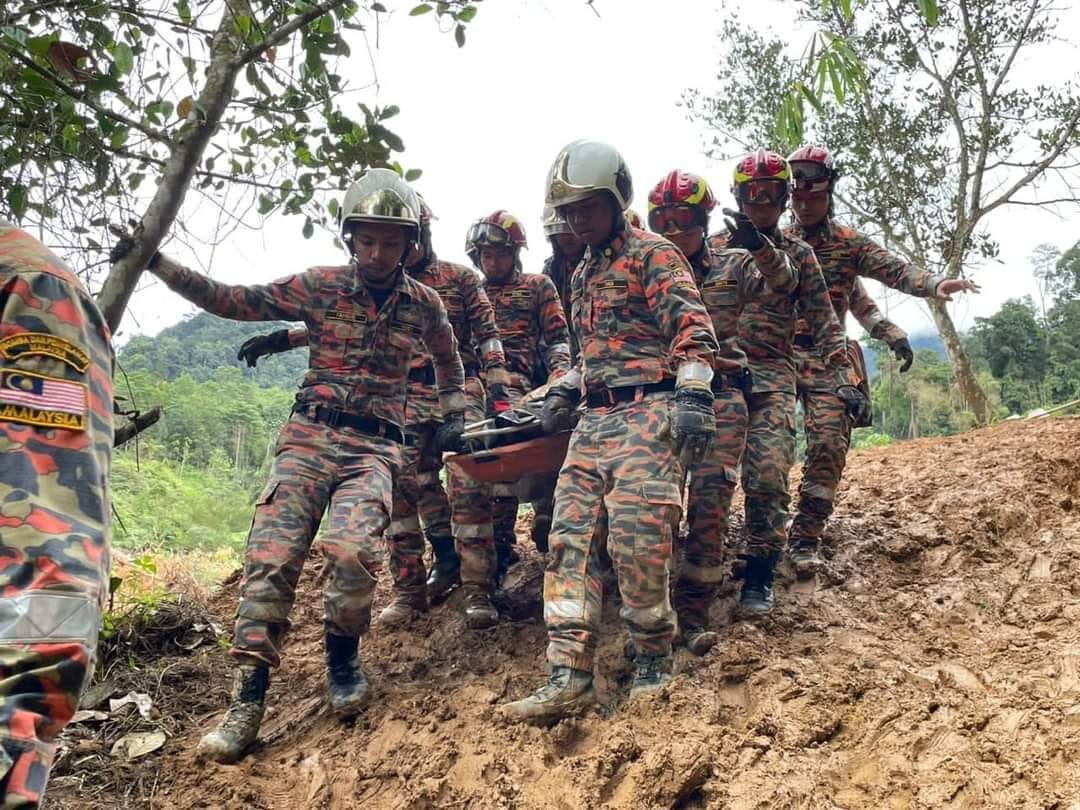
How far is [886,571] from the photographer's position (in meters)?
4.94

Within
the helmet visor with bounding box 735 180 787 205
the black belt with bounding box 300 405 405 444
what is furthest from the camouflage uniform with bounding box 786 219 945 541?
the black belt with bounding box 300 405 405 444

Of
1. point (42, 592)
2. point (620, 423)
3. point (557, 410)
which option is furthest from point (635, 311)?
point (42, 592)

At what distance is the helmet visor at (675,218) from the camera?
4711 millimetres

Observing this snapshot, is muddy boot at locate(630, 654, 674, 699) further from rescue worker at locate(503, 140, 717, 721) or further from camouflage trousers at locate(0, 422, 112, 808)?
camouflage trousers at locate(0, 422, 112, 808)

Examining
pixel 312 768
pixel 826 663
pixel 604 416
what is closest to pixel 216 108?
pixel 604 416

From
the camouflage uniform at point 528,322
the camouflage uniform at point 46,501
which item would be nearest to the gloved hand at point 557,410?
the camouflage uniform at point 528,322

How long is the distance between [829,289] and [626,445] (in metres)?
2.39

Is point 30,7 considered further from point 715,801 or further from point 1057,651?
point 1057,651

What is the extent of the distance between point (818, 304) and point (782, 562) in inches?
59.7

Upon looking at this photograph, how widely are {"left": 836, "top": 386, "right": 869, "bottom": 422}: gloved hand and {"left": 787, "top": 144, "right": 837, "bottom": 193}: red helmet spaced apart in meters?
1.29

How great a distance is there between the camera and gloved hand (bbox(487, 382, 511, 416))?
564 cm

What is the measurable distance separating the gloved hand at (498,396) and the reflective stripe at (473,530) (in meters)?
0.85

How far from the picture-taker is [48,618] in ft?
4.44

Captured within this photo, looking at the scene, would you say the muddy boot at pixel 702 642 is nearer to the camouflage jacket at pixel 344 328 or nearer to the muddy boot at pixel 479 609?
the muddy boot at pixel 479 609
